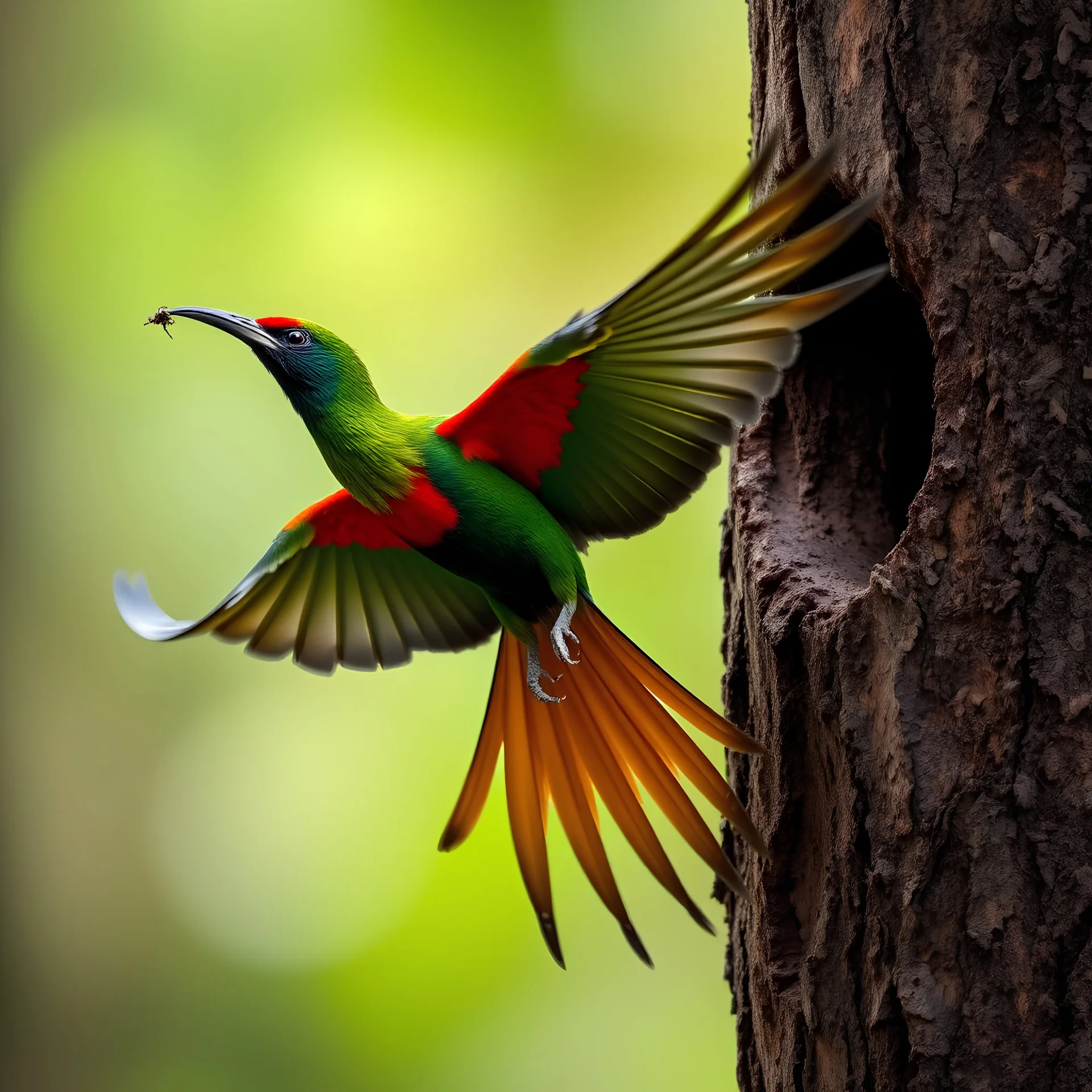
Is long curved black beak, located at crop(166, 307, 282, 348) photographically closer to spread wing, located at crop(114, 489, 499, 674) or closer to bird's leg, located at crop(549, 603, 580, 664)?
spread wing, located at crop(114, 489, 499, 674)

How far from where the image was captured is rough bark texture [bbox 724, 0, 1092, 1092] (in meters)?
1.38

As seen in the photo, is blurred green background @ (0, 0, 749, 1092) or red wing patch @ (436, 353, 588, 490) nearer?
red wing patch @ (436, 353, 588, 490)

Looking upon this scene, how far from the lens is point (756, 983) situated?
1.80 meters

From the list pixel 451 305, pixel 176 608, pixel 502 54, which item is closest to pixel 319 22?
pixel 502 54

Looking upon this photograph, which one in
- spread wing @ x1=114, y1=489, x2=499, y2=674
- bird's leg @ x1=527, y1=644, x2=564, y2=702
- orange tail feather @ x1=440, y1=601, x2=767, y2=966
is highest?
spread wing @ x1=114, y1=489, x2=499, y2=674

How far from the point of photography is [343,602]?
6.18 ft

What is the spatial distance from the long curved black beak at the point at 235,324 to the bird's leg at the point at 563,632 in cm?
58

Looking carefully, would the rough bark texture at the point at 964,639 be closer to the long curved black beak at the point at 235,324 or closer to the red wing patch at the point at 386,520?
the red wing patch at the point at 386,520

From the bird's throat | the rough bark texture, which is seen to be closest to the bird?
the bird's throat

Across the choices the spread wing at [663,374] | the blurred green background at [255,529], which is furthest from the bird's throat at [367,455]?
the blurred green background at [255,529]

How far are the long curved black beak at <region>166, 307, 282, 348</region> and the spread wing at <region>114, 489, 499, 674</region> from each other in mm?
298

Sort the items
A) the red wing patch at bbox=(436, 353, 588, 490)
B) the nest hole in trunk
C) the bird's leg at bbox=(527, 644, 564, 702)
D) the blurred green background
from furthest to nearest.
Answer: the blurred green background, the nest hole in trunk, the bird's leg at bbox=(527, 644, 564, 702), the red wing patch at bbox=(436, 353, 588, 490)

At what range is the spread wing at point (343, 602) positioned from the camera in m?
1.81

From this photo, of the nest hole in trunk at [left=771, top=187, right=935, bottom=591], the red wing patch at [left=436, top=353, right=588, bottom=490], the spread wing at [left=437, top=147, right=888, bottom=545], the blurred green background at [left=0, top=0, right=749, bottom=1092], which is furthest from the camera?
the blurred green background at [left=0, top=0, right=749, bottom=1092]
